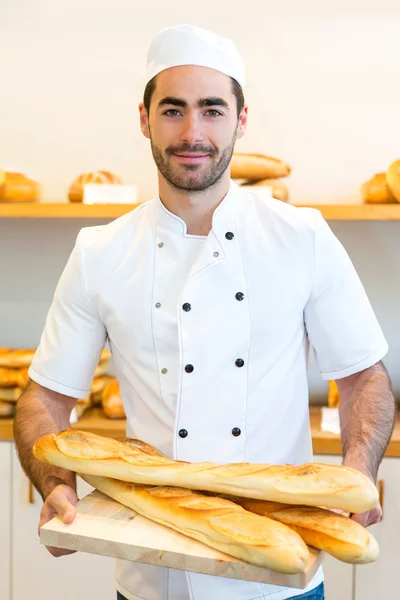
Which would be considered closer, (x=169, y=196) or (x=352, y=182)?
(x=169, y=196)

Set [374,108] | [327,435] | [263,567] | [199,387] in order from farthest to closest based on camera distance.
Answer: [374,108] < [327,435] < [199,387] < [263,567]

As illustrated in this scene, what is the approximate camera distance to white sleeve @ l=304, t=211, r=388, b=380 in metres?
1.43

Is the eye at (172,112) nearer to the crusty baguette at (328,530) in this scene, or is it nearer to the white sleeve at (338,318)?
the white sleeve at (338,318)

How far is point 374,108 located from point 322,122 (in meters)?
0.18

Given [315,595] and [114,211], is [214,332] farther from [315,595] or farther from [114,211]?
[114,211]

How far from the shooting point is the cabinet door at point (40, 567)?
7.89ft

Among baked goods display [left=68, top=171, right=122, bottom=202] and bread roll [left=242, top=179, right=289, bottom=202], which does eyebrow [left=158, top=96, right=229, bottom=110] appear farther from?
baked goods display [left=68, top=171, right=122, bottom=202]

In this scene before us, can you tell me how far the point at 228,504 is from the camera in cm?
102

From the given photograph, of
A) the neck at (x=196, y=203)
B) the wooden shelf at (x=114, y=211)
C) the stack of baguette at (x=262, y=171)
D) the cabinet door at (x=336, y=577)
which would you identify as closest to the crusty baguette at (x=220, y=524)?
the neck at (x=196, y=203)

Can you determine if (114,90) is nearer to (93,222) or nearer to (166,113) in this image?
(93,222)

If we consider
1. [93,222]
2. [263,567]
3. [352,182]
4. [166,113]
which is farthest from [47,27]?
[263,567]

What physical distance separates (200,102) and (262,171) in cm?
112

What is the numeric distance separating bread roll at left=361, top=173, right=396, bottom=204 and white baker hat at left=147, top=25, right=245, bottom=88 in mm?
1047

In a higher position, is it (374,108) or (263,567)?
(374,108)
